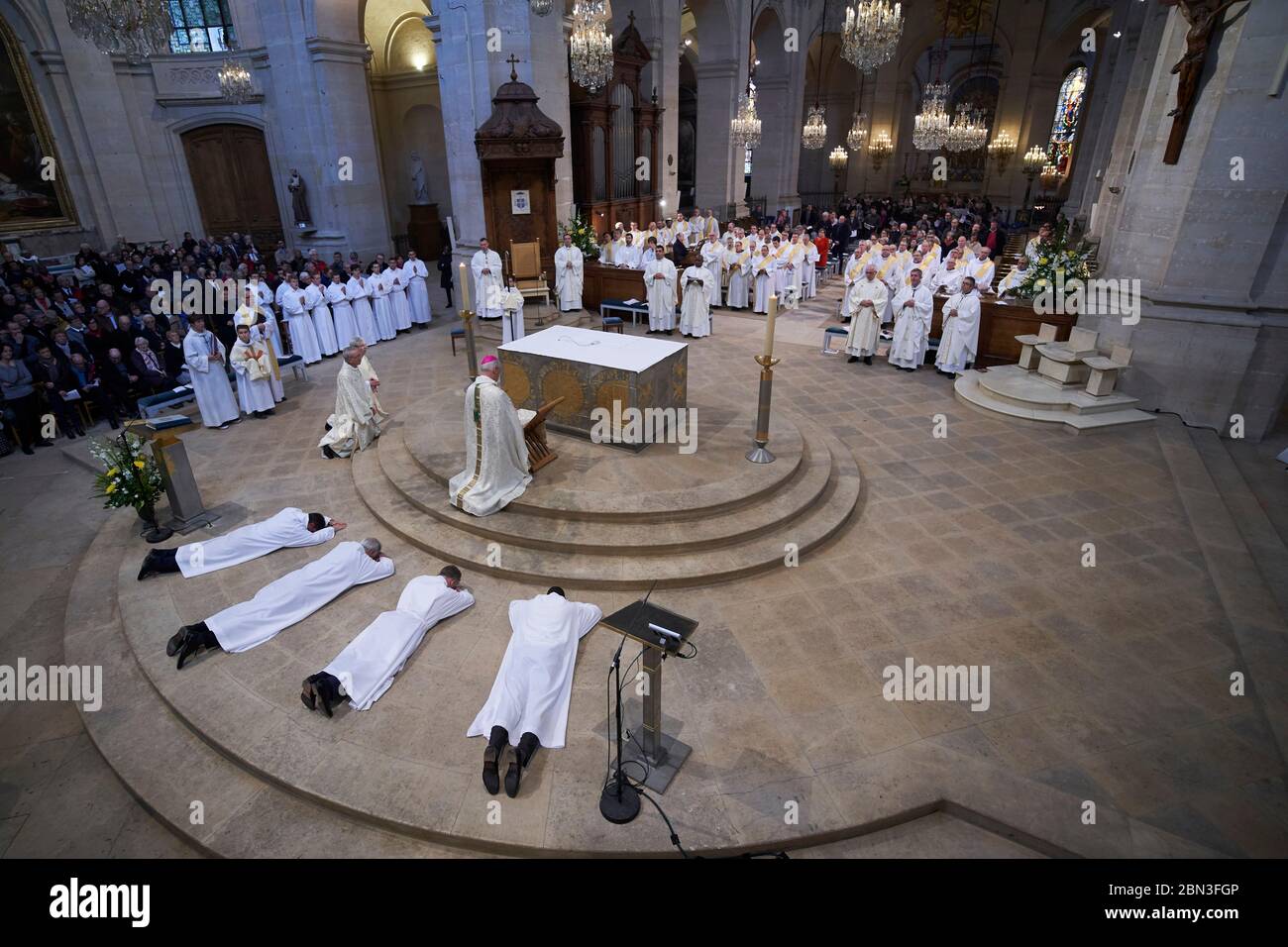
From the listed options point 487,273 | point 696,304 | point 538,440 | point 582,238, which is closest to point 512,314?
point 487,273

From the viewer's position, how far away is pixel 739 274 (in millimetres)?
15562

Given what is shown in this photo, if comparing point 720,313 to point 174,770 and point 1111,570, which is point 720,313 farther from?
point 174,770

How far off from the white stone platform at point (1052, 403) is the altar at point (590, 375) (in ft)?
15.8

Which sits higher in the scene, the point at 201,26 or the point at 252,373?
the point at 201,26

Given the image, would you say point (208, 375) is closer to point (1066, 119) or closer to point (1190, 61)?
point (1190, 61)

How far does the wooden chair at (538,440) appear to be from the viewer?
7.20m

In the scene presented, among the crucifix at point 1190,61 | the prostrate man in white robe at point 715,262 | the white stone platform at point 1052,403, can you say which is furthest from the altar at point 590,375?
the prostrate man in white robe at point 715,262

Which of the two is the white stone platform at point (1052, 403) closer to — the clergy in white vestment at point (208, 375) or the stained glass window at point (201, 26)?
the clergy in white vestment at point (208, 375)

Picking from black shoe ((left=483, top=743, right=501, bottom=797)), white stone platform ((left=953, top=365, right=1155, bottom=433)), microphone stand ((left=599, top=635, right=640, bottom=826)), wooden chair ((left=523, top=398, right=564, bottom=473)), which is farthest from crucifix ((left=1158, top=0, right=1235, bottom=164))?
black shoe ((left=483, top=743, right=501, bottom=797))

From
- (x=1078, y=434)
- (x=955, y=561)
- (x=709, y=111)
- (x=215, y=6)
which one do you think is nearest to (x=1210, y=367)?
(x=1078, y=434)

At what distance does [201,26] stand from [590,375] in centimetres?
1754

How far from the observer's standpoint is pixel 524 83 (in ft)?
44.0

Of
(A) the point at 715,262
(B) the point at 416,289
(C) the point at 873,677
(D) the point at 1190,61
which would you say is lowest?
(C) the point at 873,677
